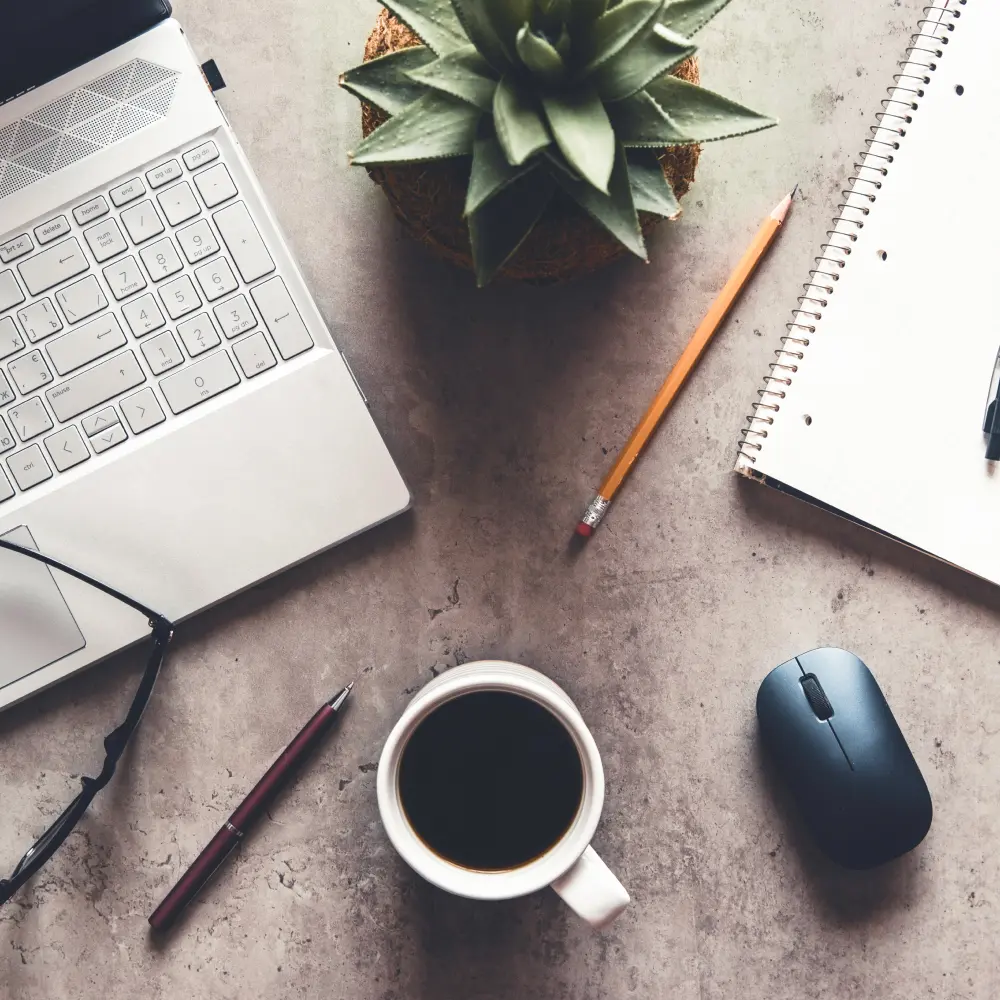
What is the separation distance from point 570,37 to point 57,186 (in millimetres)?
402

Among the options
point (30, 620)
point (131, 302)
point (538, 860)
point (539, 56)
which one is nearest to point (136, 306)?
point (131, 302)

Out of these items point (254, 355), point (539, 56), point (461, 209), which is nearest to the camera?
point (539, 56)

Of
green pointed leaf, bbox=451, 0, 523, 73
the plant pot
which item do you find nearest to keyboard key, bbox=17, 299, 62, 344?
the plant pot

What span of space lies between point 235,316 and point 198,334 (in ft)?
0.10

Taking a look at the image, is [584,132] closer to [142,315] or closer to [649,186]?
[649,186]

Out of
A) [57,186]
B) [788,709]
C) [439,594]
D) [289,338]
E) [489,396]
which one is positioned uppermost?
[57,186]

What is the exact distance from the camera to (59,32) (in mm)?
632

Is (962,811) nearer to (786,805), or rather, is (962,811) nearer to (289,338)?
(786,805)

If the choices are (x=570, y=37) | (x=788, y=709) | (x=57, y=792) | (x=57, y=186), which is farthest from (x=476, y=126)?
(x=57, y=792)

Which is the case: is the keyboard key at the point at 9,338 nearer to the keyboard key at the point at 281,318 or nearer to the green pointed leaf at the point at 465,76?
the keyboard key at the point at 281,318

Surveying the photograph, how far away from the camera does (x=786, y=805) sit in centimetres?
75

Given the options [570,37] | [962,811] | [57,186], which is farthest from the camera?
[962,811]

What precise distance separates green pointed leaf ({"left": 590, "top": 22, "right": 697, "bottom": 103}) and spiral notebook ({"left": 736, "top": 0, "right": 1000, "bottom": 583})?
12.6 inches

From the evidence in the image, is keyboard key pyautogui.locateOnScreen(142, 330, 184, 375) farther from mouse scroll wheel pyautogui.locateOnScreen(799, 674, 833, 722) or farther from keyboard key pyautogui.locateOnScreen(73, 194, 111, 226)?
Answer: mouse scroll wheel pyautogui.locateOnScreen(799, 674, 833, 722)
